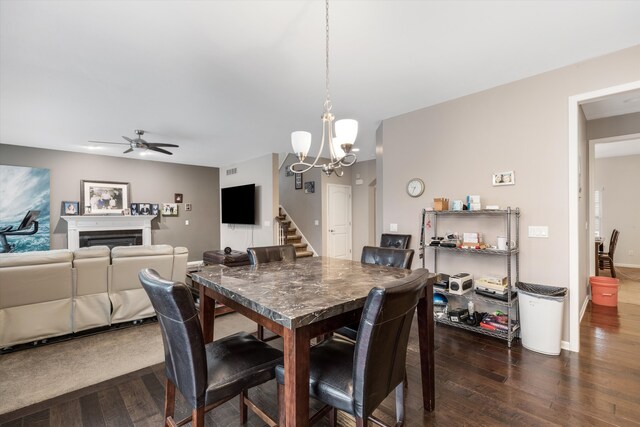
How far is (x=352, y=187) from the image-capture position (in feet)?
25.3

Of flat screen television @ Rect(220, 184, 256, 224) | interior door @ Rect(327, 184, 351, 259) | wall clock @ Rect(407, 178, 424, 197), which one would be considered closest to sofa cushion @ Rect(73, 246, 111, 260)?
wall clock @ Rect(407, 178, 424, 197)

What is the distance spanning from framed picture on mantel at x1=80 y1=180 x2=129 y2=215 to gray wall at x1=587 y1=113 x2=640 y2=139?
29.2ft

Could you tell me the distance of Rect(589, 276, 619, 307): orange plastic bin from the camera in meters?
3.90

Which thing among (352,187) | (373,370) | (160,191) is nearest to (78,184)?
(160,191)

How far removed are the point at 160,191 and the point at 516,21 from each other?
7.67 metres

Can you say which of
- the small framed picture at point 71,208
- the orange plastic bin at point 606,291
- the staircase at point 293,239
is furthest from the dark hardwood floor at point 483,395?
the small framed picture at point 71,208

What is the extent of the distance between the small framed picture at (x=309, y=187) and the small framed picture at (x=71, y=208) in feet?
16.5

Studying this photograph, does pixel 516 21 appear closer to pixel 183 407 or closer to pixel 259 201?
pixel 183 407

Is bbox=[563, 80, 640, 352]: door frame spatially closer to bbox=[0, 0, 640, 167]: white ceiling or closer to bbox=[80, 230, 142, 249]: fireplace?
bbox=[0, 0, 640, 167]: white ceiling

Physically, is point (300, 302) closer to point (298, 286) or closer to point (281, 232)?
point (298, 286)

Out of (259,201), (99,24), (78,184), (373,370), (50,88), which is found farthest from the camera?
(259,201)

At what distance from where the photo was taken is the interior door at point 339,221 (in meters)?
7.21

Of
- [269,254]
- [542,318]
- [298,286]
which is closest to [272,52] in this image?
[269,254]

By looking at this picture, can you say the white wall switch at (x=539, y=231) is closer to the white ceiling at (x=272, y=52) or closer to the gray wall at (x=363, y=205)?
the white ceiling at (x=272, y=52)
